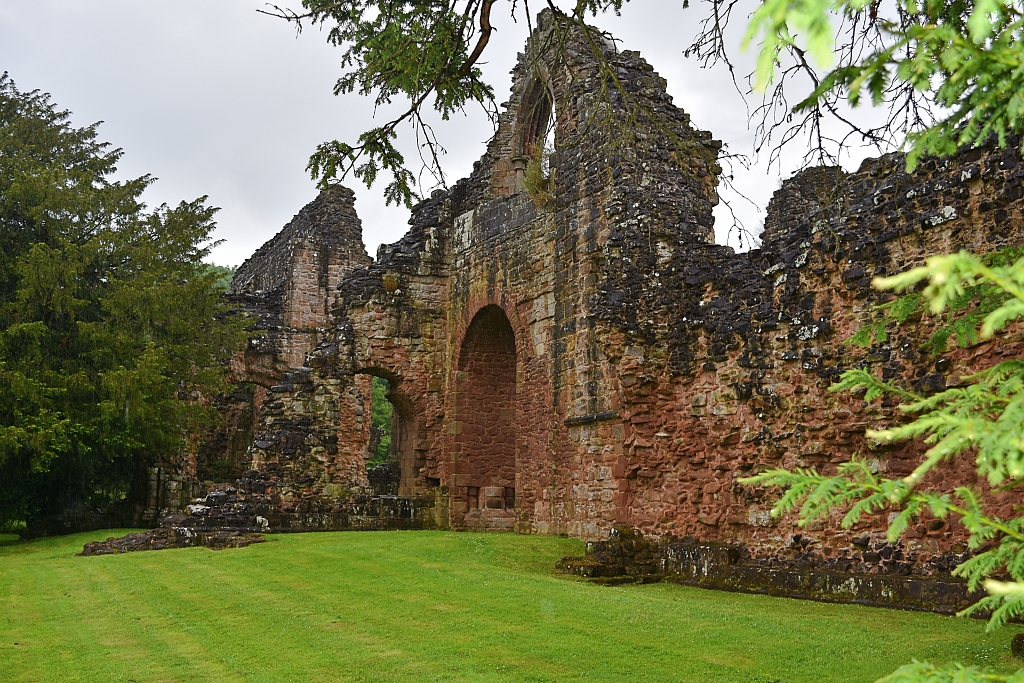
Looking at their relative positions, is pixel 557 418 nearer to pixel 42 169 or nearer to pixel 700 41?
pixel 700 41

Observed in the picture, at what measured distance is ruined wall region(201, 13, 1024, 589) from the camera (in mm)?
8414

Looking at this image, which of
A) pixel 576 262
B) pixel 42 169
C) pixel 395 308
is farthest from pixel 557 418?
pixel 42 169

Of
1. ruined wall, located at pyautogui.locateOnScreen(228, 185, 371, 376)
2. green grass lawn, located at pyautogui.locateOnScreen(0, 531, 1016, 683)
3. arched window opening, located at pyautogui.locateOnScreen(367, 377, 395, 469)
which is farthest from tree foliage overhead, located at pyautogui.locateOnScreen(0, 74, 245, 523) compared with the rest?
arched window opening, located at pyautogui.locateOnScreen(367, 377, 395, 469)

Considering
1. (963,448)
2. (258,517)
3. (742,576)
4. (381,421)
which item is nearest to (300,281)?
(258,517)

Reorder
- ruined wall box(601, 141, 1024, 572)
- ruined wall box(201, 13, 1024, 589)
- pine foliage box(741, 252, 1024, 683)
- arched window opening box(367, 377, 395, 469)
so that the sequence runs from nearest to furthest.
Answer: pine foliage box(741, 252, 1024, 683), ruined wall box(601, 141, 1024, 572), ruined wall box(201, 13, 1024, 589), arched window opening box(367, 377, 395, 469)

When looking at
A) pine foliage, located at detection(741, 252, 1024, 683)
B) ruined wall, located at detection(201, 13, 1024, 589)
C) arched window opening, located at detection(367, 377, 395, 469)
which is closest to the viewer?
pine foliage, located at detection(741, 252, 1024, 683)

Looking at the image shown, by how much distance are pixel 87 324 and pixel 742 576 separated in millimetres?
12384

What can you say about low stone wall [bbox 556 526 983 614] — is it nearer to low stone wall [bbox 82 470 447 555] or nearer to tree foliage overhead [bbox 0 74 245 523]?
low stone wall [bbox 82 470 447 555]

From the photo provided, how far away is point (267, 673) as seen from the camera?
5520 mm

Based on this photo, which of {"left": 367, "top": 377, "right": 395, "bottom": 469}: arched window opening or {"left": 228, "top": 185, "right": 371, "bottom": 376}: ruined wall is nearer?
{"left": 228, "top": 185, "right": 371, "bottom": 376}: ruined wall

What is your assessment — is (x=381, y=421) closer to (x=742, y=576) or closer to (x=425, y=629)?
(x=742, y=576)

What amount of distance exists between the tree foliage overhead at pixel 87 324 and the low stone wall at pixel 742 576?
9.20 m

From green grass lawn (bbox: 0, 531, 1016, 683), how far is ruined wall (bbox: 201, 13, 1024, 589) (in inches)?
67.0

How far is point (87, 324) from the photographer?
16125 mm
